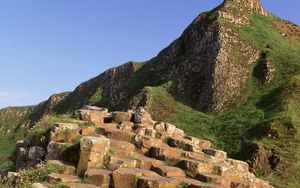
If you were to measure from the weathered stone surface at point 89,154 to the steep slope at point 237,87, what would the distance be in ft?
57.0

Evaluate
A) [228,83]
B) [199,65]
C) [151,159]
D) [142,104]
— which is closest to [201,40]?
[199,65]

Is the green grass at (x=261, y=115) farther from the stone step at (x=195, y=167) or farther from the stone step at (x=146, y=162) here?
the stone step at (x=146, y=162)

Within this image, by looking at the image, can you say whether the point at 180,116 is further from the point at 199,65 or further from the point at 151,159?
the point at 151,159

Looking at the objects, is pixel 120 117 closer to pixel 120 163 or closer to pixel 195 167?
pixel 120 163

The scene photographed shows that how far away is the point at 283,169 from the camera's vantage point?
30922 millimetres

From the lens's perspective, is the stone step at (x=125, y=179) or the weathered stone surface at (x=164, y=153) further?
the weathered stone surface at (x=164, y=153)

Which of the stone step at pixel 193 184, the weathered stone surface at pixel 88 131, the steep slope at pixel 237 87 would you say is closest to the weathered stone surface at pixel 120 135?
the weathered stone surface at pixel 88 131

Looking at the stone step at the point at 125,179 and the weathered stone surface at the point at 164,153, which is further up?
the weathered stone surface at the point at 164,153

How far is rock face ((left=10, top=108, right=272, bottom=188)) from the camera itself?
15000 millimetres

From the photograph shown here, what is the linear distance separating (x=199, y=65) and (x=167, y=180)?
3480 centimetres

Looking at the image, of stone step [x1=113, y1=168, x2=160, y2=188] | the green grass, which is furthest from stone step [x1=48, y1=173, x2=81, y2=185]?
the green grass

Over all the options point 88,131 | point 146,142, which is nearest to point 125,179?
point 146,142

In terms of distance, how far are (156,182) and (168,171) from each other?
172 centimetres

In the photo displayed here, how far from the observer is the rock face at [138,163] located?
15000mm
